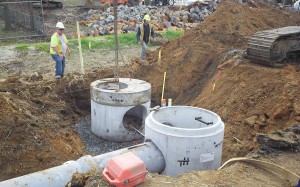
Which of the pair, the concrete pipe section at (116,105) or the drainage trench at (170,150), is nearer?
the drainage trench at (170,150)

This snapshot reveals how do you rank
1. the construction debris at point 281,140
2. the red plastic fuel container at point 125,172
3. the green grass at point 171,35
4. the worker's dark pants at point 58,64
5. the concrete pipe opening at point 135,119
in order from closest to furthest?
the red plastic fuel container at point 125,172, the construction debris at point 281,140, the concrete pipe opening at point 135,119, the worker's dark pants at point 58,64, the green grass at point 171,35

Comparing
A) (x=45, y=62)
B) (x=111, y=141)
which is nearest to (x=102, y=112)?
(x=111, y=141)

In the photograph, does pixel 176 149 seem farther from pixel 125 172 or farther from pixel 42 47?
pixel 42 47

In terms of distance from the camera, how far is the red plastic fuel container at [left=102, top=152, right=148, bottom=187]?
4.04m

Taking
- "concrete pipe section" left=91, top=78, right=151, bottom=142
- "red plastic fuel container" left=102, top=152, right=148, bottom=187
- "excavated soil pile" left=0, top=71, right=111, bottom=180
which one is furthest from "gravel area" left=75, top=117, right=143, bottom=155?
"red plastic fuel container" left=102, top=152, right=148, bottom=187

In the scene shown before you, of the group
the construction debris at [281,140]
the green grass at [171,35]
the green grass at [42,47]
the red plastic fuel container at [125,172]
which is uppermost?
the red plastic fuel container at [125,172]

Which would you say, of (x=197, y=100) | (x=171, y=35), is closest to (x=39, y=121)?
(x=197, y=100)

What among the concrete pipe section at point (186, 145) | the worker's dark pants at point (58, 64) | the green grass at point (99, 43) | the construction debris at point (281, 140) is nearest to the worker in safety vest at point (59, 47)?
the worker's dark pants at point (58, 64)

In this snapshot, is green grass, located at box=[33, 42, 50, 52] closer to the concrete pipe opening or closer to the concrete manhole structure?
the concrete pipe opening

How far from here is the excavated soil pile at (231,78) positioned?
7957 mm

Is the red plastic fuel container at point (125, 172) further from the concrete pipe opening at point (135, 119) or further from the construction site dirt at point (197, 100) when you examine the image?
the concrete pipe opening at point (135, 119)

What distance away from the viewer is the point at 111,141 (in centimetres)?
870

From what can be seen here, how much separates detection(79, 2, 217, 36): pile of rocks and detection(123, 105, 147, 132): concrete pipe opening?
381 inches

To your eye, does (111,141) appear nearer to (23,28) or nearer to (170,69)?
(170,69)
